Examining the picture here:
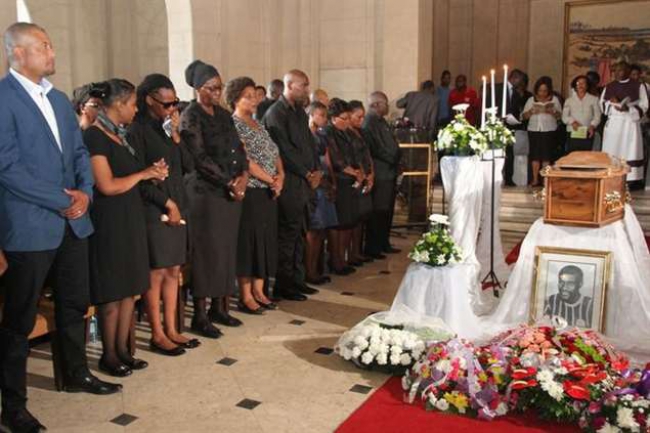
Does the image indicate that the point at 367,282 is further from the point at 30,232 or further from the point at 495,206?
the point at 30,232

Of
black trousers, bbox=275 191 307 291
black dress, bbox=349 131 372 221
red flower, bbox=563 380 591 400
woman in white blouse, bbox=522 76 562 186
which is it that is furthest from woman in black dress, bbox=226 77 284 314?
woman in white blouse, bbox=522 76 562 186

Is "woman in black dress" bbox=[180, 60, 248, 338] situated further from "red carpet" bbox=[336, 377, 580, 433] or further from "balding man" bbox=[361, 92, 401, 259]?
"balding man" bbox=[361, 92, 401, 259]

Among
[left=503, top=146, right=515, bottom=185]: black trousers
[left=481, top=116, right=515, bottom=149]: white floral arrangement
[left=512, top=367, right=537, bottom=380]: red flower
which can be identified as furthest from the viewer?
[left=503, top=146, right=515, bottom=185]: black trousers

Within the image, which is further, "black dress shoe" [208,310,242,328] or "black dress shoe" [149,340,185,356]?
"black dress shoe" [208,310,242,328]

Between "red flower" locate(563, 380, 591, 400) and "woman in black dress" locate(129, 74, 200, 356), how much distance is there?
8.61 ft

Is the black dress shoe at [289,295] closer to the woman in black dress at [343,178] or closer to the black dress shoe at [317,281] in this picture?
the black dress shoe at [317,281]

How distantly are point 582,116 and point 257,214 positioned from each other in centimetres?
694

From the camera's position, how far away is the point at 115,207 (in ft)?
13.9

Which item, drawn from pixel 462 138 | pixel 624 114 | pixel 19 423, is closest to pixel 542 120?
pixel 624 114

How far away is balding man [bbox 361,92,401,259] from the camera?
8.21m

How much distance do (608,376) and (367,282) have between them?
3.61 m

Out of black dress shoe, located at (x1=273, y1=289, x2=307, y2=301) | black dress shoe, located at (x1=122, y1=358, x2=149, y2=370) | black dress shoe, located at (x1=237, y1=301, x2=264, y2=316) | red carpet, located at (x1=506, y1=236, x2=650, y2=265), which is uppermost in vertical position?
red carpet, located at (x1=506, y1=236, x2=650, y2=265)

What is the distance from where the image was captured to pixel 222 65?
10.6m

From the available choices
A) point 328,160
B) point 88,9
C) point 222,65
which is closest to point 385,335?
point 328,160
